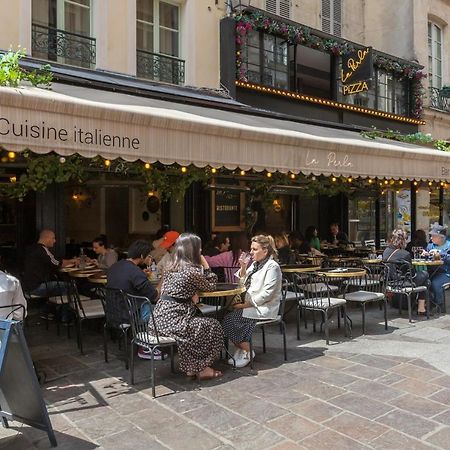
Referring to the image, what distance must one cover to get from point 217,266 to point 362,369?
2774mm

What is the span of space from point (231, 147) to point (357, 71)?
8.25 meters

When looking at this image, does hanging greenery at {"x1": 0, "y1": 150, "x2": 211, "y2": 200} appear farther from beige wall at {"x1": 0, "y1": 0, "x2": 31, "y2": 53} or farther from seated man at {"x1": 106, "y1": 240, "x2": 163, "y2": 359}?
beige wall at {"x1": 0, "y1": 0, "x2": 31, "y2": 53}

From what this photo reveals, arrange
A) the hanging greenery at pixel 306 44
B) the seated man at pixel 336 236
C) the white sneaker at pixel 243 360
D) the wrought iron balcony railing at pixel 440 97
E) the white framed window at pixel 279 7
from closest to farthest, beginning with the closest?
the white sneaker at pixel 243 360, the hanging greenery at pixel 306 44, the white framed window at pixel 279 7, the seated man at pixel 336 236, the wrought iron balcony railing at pixel 440 97

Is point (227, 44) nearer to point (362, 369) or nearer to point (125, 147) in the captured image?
point (125, 147)

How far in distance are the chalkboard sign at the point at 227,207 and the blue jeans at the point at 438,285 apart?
4.25 meters

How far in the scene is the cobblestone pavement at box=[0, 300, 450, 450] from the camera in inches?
135

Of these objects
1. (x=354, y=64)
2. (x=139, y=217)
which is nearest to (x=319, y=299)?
(x=139, y=217)

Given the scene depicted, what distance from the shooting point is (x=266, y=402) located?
13.4 feet

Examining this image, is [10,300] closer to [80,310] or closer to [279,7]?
[80,310]

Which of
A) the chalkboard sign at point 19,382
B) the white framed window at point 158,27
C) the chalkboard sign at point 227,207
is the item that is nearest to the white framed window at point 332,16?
the white framed window at point 158,27

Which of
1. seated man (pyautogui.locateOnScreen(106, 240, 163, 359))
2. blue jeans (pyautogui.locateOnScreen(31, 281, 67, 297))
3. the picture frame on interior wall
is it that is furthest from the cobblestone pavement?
the picture frame on interior wall

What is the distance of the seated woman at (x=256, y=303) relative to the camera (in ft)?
16.5

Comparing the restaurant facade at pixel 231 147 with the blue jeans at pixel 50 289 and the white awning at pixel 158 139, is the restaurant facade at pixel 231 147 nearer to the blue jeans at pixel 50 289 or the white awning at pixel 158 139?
the white awning at pixel 158 139

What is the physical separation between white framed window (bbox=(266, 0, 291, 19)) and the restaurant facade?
1042mm
